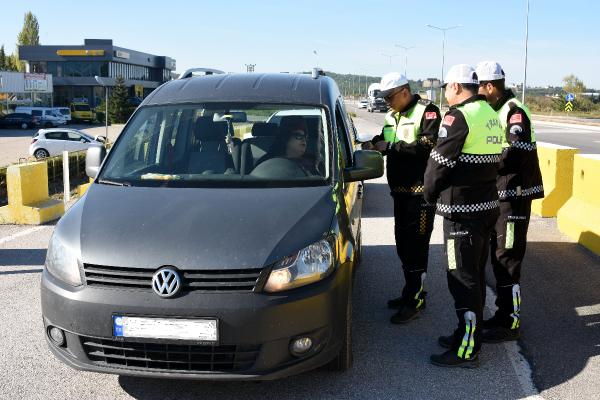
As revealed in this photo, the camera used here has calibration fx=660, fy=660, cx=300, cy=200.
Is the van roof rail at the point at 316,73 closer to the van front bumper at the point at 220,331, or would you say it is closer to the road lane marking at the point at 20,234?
the van front bumper at the point at 220,331

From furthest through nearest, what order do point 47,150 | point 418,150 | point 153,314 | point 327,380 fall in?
point 47,150 → point 418,150 → point 327,380 → point 153,314

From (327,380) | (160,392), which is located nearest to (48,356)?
(160,392)

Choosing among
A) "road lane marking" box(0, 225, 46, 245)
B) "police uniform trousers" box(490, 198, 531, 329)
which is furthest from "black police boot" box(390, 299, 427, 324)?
"road lane marking" box(0, 225, 46, 245)

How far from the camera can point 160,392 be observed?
12.9 feet

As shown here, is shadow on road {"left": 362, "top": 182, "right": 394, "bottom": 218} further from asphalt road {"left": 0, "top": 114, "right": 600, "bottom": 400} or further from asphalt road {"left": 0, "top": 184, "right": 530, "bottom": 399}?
asphalt road {"left": 0, "top": 184, "right": 530, "bottom": 399}

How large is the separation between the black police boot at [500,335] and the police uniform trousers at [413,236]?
0.66m

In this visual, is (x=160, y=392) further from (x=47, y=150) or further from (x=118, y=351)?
(x=47, y=150)

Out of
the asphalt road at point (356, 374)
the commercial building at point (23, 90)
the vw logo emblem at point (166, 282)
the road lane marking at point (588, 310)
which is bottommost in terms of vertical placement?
the asphalt road at point (356, 374)

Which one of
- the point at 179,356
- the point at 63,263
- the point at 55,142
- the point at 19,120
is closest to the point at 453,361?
the point at 179,356

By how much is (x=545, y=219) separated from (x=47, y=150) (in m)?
22.3

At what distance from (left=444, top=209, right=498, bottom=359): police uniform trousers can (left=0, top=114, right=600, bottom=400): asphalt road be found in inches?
8.6

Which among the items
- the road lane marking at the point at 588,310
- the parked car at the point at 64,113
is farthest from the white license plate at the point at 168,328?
the parked car at the point at 64,113

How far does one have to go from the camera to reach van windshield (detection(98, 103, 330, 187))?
4.41 m

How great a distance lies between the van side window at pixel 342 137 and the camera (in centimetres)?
487
